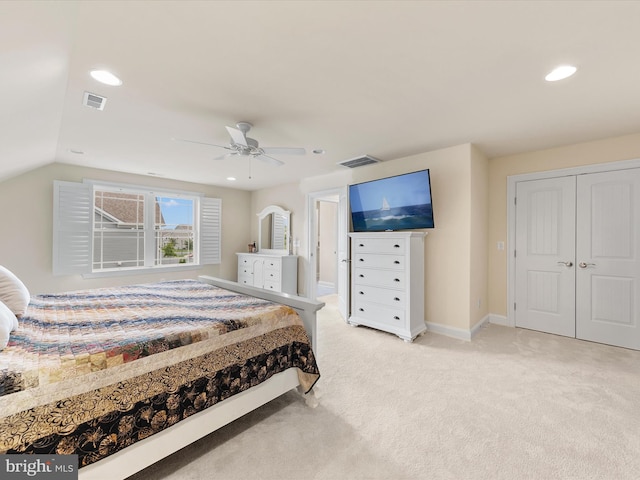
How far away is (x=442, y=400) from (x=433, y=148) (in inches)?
109

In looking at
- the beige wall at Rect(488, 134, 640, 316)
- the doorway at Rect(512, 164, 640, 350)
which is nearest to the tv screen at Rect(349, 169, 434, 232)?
the beige wall at Rect(488, 134, 640, 316)

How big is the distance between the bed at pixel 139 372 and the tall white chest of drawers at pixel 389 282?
158 centimetres

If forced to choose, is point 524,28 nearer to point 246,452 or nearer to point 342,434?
point 342,434

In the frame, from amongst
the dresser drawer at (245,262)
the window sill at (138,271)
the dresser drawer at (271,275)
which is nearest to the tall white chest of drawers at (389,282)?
the dresser drawer at (271,275)

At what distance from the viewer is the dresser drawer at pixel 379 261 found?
347 centimetres

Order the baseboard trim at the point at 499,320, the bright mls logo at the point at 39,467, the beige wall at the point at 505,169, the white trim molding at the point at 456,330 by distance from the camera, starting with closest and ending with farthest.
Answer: the bright mls logo at the point at 39,467 → the beige wall at the point at 505,169 → the white trim molding at the point at 456,330 → the baseboard trim at the point at 499,320

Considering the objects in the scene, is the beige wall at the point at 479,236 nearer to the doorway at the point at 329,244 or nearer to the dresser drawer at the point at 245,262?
the doorway at the point at 329,244

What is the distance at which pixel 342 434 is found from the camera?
1.79 meters

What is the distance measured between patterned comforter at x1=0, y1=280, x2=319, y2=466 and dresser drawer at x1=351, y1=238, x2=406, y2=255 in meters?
1.81

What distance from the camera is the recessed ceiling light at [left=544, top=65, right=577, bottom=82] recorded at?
1.86 m

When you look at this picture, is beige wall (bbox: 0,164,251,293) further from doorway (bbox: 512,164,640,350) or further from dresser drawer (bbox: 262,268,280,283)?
doorway (bbox: 512,164,640,350)

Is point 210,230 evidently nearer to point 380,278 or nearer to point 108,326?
point 380,278

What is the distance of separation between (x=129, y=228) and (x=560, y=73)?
19.4 feet

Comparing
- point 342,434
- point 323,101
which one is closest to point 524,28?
point 323,101
